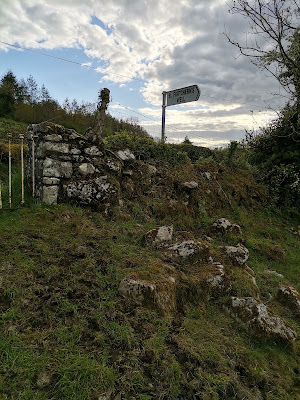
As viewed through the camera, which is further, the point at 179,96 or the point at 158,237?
the point at 179,96

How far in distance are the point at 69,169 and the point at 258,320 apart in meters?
4.28

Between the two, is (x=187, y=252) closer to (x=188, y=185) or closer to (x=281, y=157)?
(x=188, y=185)

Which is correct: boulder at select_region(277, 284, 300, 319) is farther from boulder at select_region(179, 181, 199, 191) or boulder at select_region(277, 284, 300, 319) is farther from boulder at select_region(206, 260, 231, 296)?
boulder at select_region(179, 181, 199, 191)

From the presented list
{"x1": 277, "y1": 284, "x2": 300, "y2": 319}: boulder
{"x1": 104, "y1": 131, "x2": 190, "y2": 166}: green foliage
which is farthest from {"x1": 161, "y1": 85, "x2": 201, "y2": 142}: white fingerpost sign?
{"x1": 277, "y1": 284, "x2": 300, "y2": 319}: boulder

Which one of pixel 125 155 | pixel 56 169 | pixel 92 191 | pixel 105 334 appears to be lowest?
pixel 105 334

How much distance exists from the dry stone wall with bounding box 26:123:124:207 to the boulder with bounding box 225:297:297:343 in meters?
3.27

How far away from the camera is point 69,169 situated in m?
5.12

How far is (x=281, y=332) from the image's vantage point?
2.80 meters

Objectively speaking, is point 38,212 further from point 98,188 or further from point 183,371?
point 183,371

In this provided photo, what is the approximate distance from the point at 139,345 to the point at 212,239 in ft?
12.1

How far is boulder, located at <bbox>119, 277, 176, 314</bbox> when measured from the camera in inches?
108

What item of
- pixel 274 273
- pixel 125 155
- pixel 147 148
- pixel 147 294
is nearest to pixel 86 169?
pixel 125 155

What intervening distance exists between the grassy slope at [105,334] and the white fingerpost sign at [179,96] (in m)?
5.39

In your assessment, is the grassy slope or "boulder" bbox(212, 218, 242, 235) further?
"boulder" bbox(212, 218, 242, 235)
